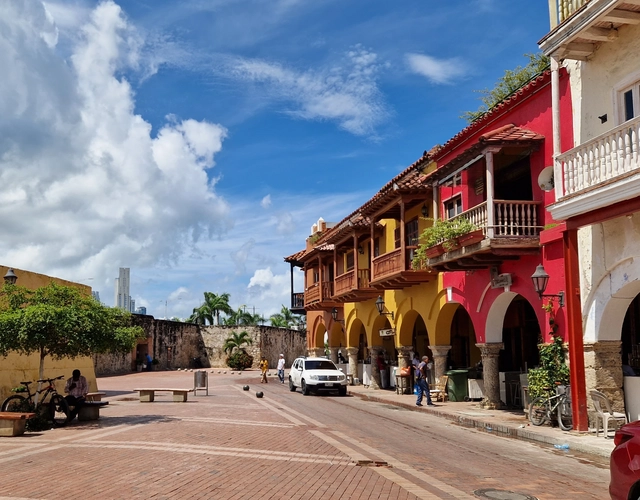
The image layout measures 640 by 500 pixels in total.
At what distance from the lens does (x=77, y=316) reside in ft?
47.9

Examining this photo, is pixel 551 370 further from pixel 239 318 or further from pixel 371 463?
pixel 239 318

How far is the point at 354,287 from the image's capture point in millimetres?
28703

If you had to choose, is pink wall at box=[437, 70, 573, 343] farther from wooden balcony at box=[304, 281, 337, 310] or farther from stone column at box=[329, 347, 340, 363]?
stone column at box=[329, 347, 340, 363]

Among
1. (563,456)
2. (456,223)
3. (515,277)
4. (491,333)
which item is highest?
(456,223)

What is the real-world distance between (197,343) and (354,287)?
30.4m

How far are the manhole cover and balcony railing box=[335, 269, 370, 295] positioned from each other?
796 inches

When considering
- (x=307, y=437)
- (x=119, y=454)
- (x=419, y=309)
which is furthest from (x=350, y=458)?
(x=419, y=309)

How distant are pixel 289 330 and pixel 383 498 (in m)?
55.3

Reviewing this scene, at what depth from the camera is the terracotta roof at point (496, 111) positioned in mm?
16375

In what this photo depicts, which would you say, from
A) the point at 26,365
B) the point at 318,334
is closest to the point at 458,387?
the point at 26,365

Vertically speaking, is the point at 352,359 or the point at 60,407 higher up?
the point at 352,359

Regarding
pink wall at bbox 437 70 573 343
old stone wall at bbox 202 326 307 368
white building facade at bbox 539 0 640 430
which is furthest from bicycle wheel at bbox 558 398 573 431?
old stone wall at bbox 202 326 307 368

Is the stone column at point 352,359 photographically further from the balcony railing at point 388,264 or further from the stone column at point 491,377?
the stone column at point 491,377

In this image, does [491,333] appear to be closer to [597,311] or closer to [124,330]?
[597,311]
